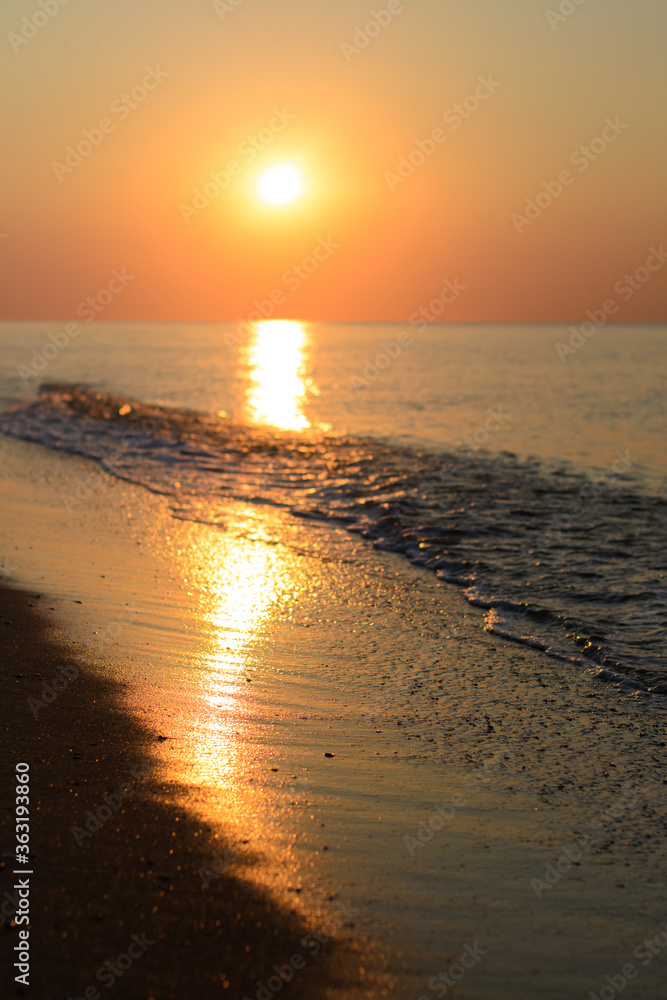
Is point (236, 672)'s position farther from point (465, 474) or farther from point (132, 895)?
point (465, 474)

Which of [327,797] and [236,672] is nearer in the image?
[327,797]

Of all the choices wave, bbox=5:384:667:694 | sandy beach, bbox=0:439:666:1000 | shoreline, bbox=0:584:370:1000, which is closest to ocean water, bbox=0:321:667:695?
wave, bbox=5:384:667:694

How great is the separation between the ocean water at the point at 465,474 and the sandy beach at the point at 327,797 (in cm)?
143

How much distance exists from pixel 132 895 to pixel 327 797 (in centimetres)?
133

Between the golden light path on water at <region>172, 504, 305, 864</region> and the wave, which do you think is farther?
the wave

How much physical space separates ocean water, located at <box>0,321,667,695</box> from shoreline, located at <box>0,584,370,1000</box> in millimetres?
4235

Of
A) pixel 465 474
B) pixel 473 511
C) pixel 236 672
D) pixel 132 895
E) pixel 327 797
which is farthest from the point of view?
pixel 465 474

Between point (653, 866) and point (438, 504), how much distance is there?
9.82m

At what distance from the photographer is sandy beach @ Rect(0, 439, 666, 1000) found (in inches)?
122

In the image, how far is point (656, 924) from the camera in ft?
11.2

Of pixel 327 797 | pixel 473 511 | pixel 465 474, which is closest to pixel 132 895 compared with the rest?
pixel 327 797

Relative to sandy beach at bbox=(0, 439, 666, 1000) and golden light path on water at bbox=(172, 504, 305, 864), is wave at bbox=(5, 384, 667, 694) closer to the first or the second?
sandy beach at bbox=(0, 439, 666, 1000)

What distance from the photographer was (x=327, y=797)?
14.0 ft

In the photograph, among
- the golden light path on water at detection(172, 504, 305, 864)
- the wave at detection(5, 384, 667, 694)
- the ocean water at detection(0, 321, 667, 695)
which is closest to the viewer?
the golden light path on water at detection(172, 504, 305, 864)
